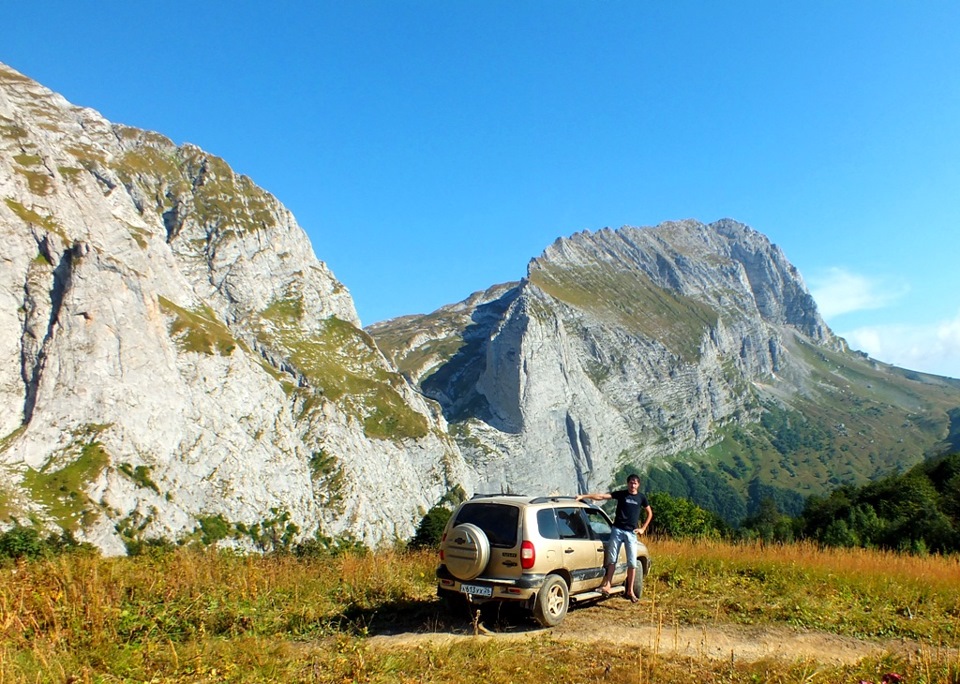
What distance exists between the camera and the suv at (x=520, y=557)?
398 inches

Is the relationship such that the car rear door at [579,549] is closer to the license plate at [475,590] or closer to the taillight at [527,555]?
the taillight at [527,555]

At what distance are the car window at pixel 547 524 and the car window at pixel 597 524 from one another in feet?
4.26

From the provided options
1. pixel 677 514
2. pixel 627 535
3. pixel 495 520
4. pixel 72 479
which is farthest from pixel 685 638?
pixel 72 479

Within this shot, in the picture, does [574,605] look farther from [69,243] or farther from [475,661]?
[69,243]

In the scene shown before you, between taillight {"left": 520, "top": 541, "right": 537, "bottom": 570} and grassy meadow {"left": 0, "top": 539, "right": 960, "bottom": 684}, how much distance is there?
1.08m

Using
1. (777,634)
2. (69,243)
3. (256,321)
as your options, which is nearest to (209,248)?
(256,321)

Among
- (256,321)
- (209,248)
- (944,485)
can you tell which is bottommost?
(944,485)

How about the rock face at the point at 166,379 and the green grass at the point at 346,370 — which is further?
Result: the green grass at the point at 346,370

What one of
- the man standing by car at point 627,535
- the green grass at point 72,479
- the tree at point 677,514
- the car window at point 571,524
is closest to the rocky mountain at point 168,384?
the green grass at point 72,479

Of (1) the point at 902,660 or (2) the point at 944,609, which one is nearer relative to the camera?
(1) the point at 902,660

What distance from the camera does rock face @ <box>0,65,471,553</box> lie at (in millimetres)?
90562

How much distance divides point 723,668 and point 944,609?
6.29 metres

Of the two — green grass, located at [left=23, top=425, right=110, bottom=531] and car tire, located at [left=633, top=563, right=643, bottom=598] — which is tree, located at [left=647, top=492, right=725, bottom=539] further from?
green grass, located at [left=23, top=425, right=110, bottom=531]

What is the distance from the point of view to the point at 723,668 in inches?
306
